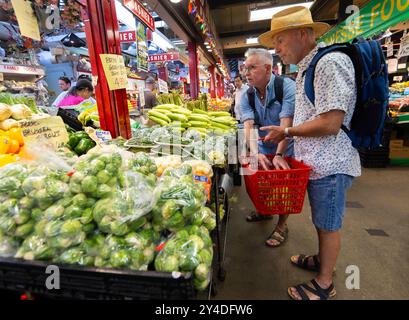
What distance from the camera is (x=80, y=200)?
0.94 metres

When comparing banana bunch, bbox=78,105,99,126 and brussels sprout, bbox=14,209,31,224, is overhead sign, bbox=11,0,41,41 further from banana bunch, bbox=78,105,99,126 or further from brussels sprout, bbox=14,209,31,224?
brussels sprout, bbox=14,209,31,224

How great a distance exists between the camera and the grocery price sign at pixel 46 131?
1706 millimetres

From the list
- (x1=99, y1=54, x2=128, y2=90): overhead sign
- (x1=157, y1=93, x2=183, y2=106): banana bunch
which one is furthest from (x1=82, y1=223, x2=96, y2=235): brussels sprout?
(x1=157, y1=93, x2=183, y2=106): banana bunch

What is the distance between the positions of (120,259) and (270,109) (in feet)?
7.69

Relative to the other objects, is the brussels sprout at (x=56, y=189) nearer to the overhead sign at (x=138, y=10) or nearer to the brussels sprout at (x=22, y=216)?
the brussels sprout at (x=22, y=216)

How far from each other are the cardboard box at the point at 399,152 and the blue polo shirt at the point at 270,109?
13.2 feet

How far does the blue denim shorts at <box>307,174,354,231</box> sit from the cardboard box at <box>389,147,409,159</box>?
15.4ft

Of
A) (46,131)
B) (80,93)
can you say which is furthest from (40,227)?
(80,93)

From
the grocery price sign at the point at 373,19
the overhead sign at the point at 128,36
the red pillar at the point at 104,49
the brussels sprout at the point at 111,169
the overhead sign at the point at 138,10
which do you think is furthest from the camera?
the overhead sign at the point at 128,36

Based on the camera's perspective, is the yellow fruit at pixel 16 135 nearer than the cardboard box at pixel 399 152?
Yes

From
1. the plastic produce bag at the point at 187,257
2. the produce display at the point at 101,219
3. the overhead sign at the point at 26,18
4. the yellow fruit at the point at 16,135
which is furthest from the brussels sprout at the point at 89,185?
the overhead sign at the point at 26,18

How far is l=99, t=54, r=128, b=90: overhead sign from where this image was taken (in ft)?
7.18

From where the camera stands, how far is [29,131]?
1725 millimetres
